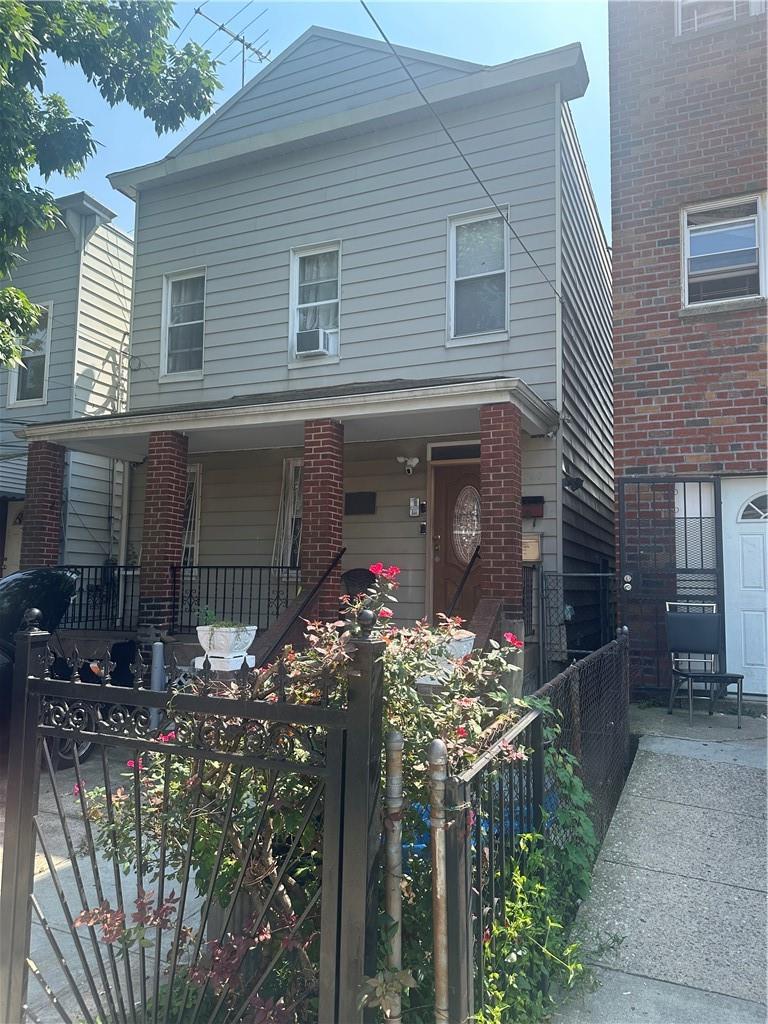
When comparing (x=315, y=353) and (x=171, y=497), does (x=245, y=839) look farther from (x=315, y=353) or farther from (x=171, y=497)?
(x=315, y=353)

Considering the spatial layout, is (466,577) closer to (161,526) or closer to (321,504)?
(321,504)

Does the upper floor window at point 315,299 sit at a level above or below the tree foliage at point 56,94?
below

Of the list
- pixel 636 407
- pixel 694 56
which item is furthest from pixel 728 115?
pixel 636 407

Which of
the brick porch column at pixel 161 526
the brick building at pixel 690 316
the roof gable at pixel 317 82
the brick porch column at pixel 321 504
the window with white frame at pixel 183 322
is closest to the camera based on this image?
the brick building at pixel 690 316

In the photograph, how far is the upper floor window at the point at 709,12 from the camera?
292 inches

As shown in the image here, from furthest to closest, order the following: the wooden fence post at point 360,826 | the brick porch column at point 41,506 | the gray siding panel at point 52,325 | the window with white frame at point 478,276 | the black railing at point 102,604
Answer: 1. the gray siding panel at point 52,325
2. the black railing at point 102,604
3. the brick porch column at point 41,506
4. the window with white frame at point 478,276
5. the wooden fence post at point 360,826

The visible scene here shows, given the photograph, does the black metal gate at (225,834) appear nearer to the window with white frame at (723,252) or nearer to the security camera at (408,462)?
the security camera at (408,462)

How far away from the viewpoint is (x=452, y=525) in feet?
28.7

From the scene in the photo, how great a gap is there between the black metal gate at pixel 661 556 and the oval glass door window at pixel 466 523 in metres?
1.82

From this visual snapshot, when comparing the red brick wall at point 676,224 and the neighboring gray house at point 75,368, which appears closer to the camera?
the red brick wall at point 676,224

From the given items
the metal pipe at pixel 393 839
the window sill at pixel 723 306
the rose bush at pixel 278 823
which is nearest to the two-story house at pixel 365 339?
the window sill at pixel 723 306

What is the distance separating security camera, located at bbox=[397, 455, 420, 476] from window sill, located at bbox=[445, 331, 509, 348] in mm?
1431

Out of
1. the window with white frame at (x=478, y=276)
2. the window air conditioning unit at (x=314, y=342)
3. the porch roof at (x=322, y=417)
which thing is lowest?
the porch roof at (x=322, y=417)

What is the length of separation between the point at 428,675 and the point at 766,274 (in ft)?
21.8
